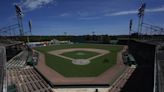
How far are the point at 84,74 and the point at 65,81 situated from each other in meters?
5.01

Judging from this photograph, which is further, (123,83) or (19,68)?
(19,68)

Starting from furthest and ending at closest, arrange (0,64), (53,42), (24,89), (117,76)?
(53,42) → (117,76) → (24,89) → (0,64)

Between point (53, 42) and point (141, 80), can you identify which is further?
point (53, 42)

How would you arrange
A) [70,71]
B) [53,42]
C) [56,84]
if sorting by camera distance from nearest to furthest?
[56,84] < [70,71] < [53,42]

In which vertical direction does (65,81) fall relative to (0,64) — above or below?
below

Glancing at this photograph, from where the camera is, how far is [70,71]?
33094 millimetres

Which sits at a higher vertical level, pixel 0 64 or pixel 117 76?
pixel 0 64

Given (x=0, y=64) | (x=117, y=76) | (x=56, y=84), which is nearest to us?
(x=0, y=64)

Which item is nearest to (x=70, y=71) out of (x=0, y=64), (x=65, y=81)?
(x=65, y=81)

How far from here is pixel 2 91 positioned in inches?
439

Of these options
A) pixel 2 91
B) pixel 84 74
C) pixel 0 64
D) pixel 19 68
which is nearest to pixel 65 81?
pixel 84 74

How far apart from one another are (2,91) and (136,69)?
28.4 metres

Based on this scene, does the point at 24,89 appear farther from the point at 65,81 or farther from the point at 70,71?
the point at 70,71

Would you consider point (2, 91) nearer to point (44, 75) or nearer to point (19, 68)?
point (44, 75)
